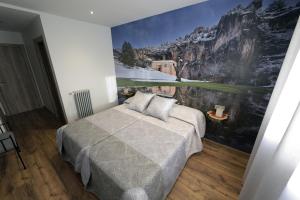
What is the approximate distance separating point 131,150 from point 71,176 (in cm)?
104

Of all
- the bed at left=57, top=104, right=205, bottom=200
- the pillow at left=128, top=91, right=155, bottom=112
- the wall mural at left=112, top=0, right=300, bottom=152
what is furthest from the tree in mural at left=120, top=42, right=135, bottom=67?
the bed at left=57, top=104, right=205, bottom=200

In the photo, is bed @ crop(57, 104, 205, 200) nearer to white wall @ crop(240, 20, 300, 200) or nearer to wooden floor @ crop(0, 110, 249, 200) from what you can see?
wooden floor @ crop(0, 110, 249, 200)

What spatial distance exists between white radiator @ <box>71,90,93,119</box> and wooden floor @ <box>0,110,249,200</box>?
33.3 inches

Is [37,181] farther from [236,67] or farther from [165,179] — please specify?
[236,67]

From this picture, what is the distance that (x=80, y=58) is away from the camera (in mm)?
2840

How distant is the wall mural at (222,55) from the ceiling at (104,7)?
0.21 meters

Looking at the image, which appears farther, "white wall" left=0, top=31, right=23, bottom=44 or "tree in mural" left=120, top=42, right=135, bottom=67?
"white wall" left=0, top=31, right=23, bottom=44

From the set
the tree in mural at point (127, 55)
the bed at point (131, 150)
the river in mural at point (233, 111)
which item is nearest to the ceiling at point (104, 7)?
the tree in mural at point (127, 55)

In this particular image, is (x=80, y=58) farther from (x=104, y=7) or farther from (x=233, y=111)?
(x=233, y=111)

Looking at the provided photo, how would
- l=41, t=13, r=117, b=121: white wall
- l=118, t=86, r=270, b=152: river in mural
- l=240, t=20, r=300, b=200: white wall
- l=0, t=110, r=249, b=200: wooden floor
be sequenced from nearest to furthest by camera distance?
l=240, t=20, r=300, b=200: white wall, l=0, t=110, r=249, b=200: wooden floor, l=118, t=86, r=270, b=152: river in mural, l=41, t=13, r=117, b=121: white wall

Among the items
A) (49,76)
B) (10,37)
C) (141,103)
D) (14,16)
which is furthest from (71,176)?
(10,37)

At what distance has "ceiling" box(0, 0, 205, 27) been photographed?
6.13 ft

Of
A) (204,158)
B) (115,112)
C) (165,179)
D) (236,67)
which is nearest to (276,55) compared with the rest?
(236,67)

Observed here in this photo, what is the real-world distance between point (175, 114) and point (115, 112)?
1178 mm
